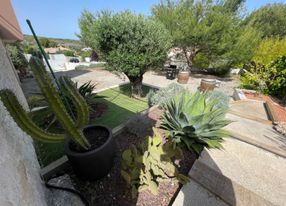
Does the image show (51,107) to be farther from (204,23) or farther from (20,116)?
(204,23)

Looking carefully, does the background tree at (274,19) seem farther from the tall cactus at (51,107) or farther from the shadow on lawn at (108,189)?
the tall cactus at (51,107)

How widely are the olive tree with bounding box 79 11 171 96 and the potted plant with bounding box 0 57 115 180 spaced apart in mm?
2828

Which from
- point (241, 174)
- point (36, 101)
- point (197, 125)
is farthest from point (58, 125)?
point (241, 174)

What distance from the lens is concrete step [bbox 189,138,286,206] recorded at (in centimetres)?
199

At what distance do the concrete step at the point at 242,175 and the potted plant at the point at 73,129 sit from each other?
1477 mm

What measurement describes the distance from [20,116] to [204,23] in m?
10.8

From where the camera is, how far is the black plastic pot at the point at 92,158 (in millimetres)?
1889

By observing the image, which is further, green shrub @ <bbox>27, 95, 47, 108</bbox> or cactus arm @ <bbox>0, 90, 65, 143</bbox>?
green shrub @ <bbox>27, 95, 47, 108</bbox>

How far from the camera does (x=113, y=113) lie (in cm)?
458

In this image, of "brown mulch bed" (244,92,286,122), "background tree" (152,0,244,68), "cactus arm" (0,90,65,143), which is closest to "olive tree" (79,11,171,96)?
"cactus arm" (0,90,65,143)

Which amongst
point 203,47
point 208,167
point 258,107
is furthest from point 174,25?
point 208,167

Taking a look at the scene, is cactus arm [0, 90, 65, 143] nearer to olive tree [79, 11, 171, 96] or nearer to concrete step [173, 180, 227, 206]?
concrete step [173, 180, 227, 206]

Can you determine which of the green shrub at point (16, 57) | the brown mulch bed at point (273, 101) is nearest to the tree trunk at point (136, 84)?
the brown mulch bed at point (273, 101)

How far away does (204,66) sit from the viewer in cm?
1322
